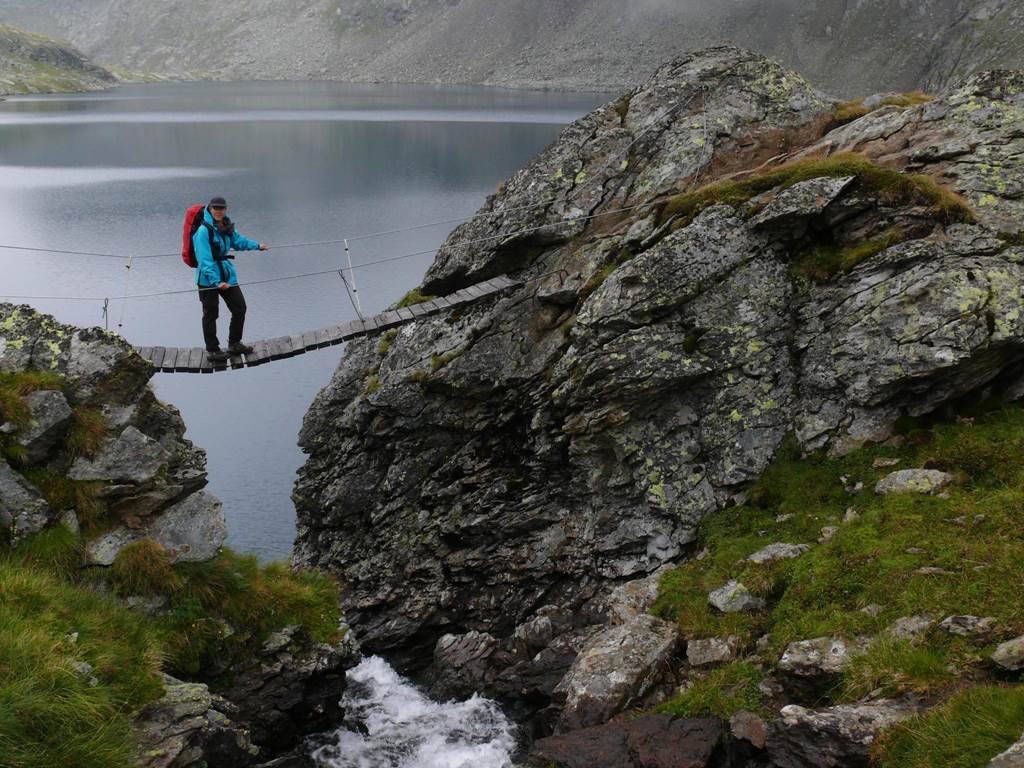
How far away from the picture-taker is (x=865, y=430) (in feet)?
40.8

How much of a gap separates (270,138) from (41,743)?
99.2 meters

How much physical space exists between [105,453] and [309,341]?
4874mm

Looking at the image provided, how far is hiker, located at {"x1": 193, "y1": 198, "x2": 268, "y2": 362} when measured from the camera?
43.6 feet

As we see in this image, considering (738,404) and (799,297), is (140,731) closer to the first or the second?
(738,404)

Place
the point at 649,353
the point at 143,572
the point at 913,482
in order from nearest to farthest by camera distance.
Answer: the point at 143,572, the point at 913,482, the point at 649,353

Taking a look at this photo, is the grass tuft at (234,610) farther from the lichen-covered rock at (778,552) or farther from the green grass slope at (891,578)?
the lichen-covered rock at (778,552)

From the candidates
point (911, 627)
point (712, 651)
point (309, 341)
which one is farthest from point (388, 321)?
point (911, 627)

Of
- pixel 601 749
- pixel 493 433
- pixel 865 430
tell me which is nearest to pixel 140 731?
pixel 601 749

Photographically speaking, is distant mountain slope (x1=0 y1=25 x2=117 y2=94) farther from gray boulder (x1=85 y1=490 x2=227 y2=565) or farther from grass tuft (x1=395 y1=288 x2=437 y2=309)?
gray boulder (x1=85 y1=490 x2=227 y2=565)

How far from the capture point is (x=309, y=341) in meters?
15.6

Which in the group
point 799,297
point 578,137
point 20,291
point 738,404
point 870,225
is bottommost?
point 20,291

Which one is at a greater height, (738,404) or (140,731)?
(738,404)

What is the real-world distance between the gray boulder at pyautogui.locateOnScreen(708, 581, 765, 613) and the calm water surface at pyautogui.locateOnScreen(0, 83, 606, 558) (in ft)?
57.8

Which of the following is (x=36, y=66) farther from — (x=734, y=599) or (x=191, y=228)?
(x=734, y=599)
